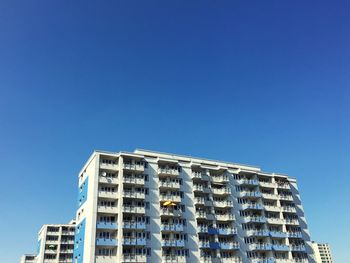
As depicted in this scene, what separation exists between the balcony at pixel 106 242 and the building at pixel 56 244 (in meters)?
69.8

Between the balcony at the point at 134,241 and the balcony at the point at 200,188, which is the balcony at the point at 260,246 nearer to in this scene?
the balcony at the point at 200,188

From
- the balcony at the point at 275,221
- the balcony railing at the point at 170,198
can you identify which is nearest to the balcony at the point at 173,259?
the balcony railing at the point at 170,198

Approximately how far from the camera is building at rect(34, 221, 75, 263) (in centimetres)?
12462

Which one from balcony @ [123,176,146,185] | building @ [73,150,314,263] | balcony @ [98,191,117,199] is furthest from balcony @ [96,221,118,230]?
balcony @ [123,176,146,185]

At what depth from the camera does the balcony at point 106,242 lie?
2537 inches

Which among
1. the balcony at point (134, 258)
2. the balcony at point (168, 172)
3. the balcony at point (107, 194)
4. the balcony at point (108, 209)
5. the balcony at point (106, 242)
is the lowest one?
the balcony at point (134, 258)

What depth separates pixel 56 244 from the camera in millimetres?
127000

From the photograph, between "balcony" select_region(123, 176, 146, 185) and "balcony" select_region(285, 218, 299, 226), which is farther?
"balcony" select_region(285, 218, 299, 226)

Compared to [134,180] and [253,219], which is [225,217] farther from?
[134,180]

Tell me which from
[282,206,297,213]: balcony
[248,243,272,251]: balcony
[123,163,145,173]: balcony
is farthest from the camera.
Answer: [282,206,297,213]: balcony

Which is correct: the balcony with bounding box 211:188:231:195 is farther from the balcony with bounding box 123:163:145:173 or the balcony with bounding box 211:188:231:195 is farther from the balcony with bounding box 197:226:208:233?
the balcony with bounding box 123:163:145:173

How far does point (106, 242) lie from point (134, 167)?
17019 mm

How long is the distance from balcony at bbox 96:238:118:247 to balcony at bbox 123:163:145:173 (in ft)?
50.2

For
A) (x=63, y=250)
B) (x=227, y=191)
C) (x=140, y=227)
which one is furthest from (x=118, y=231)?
(x=63, y=250)
